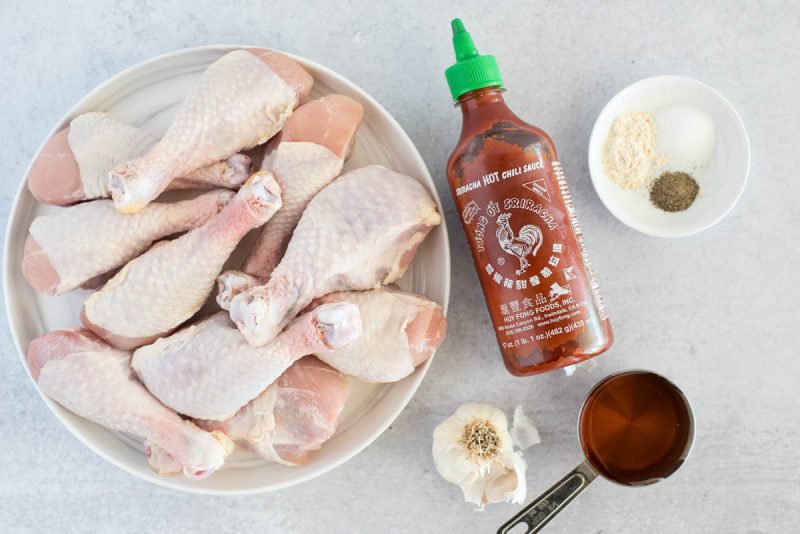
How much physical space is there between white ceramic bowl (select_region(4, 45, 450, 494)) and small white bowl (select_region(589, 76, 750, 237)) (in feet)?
1.04

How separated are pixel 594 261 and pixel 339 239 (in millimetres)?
498

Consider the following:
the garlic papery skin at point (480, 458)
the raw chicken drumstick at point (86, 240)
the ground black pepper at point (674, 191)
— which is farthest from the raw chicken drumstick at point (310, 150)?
the ground black pepper at point (674, 191)

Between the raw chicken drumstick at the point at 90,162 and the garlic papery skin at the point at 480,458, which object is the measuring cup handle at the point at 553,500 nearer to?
the garlic papery skin at the point at 480,458

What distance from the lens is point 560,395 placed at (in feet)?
4.01

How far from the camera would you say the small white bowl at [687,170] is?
1.15 metres

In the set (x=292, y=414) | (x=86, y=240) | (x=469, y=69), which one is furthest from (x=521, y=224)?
(x=86, y=240)

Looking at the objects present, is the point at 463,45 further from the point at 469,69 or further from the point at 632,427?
the point at 632,427

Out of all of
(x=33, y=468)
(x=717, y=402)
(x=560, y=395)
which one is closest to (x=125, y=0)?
(x=33, y=468)

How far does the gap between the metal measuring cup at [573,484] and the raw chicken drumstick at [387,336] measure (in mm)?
317

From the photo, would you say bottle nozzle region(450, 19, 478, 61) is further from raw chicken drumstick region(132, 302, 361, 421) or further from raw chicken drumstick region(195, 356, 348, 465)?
raw chicken drumstick region(195, 356, 348, 465)

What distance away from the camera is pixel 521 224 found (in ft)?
3.26

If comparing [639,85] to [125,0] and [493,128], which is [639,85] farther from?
[125,0]

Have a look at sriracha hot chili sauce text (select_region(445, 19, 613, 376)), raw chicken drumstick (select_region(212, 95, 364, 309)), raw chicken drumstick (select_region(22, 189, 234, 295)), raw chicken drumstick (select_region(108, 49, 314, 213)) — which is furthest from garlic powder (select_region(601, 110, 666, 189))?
raw chicken drumstick (select_region(22, 189, 234, 295))

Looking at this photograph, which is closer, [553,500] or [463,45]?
[463,45]
